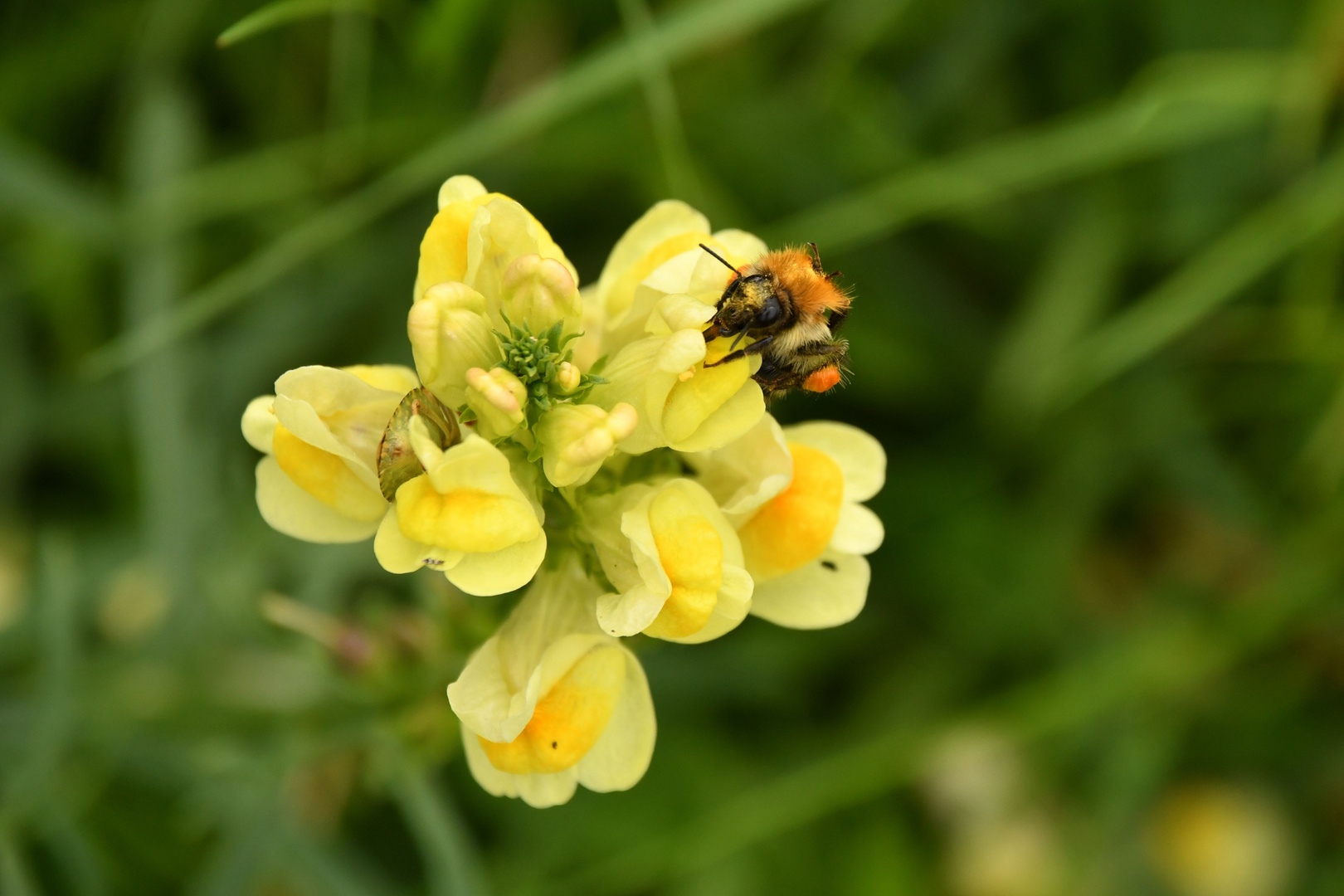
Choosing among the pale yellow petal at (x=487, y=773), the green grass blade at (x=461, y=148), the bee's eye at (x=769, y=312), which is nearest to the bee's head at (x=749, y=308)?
the bee's eye at (x=769, y=312)

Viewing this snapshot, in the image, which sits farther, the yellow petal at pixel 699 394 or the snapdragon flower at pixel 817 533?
the snapdragon flower at pixel 817 533

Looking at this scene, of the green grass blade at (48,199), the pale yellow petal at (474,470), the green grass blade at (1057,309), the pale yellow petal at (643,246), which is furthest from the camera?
the green grass blade at (1057,309)

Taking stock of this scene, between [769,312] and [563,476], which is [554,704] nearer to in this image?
[563,476]

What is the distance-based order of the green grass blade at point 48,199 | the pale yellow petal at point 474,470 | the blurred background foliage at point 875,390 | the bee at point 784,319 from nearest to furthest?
the pale yellow petal at point 474,470 < the bee at point 784,319 < the green grass blade at point 48,199 < the blurred background foliage at point 875,390

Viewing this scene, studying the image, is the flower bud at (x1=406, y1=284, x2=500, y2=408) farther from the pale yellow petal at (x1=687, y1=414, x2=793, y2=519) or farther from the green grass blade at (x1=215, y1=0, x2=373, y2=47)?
the green grass blade at (x1=215, y1=0, x2=373, y2=47)

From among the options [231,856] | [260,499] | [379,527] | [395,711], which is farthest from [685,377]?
[231,856]

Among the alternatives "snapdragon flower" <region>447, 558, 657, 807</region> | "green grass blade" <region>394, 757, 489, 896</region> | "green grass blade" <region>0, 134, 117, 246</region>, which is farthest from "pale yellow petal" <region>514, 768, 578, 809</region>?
"green grass blade" <region>0, 134, 117, 246</region>

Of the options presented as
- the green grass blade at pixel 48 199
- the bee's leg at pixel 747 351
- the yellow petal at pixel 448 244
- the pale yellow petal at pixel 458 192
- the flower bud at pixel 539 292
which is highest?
the green grass blade at pixel 48 199

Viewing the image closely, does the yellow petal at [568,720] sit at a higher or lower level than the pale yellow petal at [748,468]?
lower

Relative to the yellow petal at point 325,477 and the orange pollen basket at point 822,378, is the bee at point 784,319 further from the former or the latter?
the yellow petal at point 325,477
